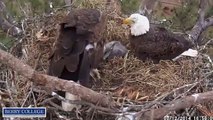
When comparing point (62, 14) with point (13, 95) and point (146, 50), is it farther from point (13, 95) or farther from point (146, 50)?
point (13, 95)

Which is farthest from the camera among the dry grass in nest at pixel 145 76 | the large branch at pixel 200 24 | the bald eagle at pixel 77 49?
the large branch at pixel 200 24

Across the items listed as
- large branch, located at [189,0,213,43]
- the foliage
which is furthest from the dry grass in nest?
the foliage

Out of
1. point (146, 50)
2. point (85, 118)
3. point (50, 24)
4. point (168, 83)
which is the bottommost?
point (85, 118)

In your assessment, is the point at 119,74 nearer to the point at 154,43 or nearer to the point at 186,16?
the point at 154,43

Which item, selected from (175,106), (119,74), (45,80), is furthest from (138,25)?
(45,80)

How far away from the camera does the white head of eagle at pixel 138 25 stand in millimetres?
4055

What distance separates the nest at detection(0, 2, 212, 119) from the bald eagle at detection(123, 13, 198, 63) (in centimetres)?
7

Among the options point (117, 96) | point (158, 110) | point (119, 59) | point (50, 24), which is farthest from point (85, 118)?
point (50, 24)

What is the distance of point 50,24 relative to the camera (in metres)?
4.34

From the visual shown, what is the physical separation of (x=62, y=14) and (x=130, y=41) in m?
0.72

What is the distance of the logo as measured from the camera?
121 inches

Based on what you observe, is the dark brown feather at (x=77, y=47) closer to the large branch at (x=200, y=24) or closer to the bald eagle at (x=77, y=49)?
the bald eagle at (x=77, y=49)

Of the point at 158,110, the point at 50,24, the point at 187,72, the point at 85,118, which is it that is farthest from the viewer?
the point at 50,24

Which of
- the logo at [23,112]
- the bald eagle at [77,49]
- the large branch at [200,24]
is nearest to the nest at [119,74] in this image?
the logo at [23,112]
